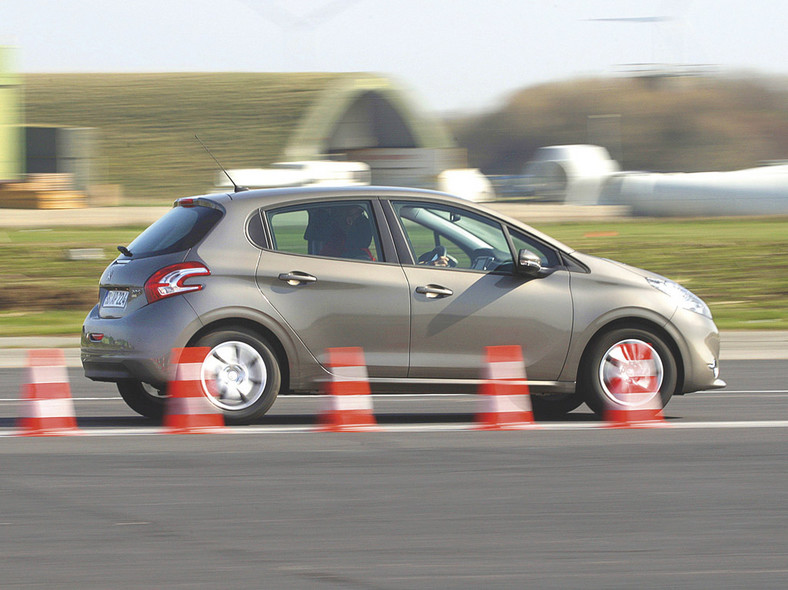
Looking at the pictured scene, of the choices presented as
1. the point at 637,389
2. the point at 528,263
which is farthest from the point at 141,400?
the point at 637,389

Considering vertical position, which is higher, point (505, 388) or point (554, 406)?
point (505, 388)

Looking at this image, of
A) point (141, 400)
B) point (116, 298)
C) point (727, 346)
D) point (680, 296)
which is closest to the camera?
point (116, 298)

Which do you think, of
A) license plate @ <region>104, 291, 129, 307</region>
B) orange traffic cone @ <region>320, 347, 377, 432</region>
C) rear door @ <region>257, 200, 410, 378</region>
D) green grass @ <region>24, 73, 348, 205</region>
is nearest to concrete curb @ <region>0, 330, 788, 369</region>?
license plate @ <region>104, 291, 129, 307</region>

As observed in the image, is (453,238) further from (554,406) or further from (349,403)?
(554,406)

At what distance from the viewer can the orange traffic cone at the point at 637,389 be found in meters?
8.50

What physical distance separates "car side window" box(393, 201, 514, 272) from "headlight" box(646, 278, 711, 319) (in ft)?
3.41

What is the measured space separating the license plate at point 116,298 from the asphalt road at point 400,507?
Result: 841 mm

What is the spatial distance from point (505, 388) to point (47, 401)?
3.01 meters

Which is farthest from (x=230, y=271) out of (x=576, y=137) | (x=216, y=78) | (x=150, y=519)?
(x=576, y=137)

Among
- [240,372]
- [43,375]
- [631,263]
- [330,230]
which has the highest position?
[330,230]

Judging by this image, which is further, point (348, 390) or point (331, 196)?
point (331, 196)

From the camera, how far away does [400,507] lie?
6023 mm

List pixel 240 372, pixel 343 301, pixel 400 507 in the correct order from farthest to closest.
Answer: pixel 343 301, pixel 240 372, pixel 400 507

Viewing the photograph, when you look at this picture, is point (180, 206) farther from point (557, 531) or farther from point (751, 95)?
point (751, 95)
